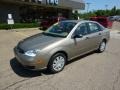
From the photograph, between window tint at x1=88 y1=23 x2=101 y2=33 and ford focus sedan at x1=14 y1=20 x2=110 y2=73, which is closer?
ford focus sedan at x1=14 y1=20 x2=110 y2=73

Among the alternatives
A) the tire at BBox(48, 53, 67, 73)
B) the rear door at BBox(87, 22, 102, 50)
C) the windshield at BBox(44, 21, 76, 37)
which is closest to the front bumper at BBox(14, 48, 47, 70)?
the tire at BBox(48, 53, 67, 73)

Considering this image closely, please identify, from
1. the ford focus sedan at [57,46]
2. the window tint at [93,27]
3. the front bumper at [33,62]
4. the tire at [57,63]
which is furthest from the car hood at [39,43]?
the window tint at [93,27]

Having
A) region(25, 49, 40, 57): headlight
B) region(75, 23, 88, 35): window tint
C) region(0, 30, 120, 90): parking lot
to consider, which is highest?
region(75, 23, 88, 35): window tint

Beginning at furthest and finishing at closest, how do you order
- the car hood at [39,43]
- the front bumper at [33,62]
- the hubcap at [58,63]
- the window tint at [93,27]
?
the window tint at [93,27] < the hubcap at [58,63] < the car hood at [39,43] < the front bumper at [33,62]

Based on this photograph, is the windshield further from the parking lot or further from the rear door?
the parking lot

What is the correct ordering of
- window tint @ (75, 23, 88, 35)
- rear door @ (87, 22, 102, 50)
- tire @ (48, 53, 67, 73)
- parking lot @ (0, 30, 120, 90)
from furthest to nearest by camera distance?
rear door @ (87, 22, 102, 50) < window tint @ (75, 23, 88, 35) < tire @ (48, 53, 67, 73) < parking lot @ (0, 30, 120, 90)

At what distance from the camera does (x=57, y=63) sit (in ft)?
17.5

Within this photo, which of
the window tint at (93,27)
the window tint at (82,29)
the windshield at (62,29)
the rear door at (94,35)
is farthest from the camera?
the window tint at (93,27)

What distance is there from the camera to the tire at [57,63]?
513 centimetres

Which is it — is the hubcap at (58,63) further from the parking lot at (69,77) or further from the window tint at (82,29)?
the window tint at (82,29)

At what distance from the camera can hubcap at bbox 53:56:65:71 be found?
527 cm

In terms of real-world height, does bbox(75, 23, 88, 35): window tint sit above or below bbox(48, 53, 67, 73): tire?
above

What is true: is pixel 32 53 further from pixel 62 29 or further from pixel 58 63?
pixel 62 29

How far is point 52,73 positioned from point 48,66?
296mm
